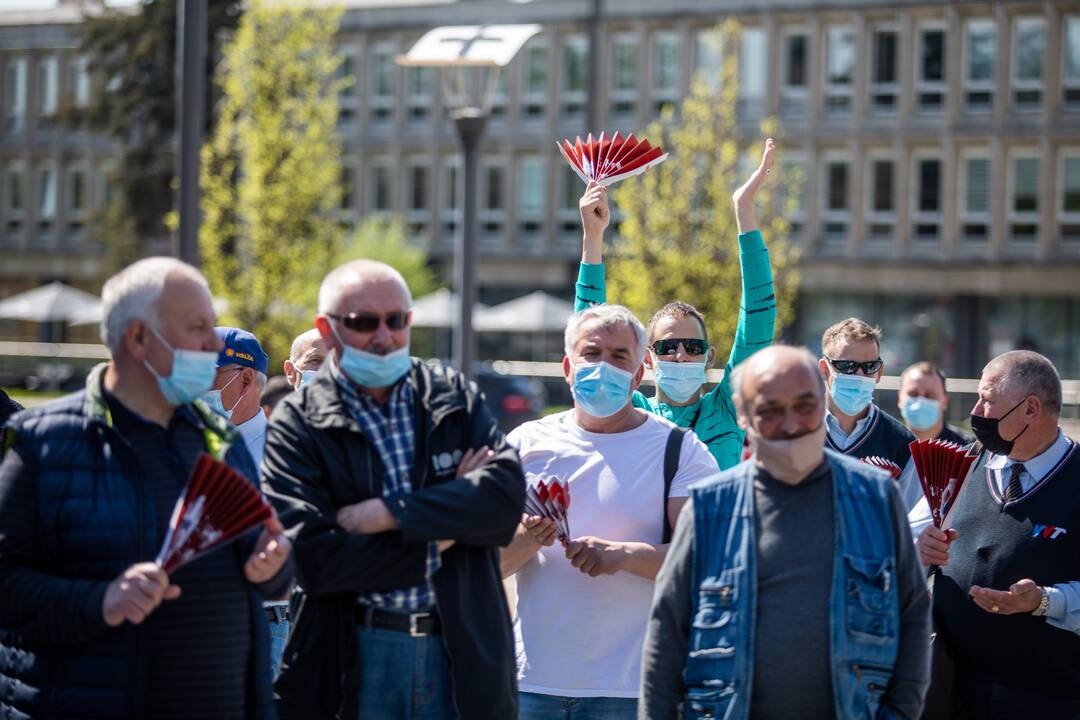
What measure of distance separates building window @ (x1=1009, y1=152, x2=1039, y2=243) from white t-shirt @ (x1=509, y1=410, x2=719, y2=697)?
47.1 metres

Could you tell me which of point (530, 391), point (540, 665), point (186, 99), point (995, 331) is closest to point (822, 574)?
point (540, 665)

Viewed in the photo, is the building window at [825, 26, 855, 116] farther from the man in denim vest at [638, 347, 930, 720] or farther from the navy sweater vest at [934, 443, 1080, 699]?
the man in denim vest at [638, 347, 930, 720]

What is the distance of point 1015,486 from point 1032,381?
405 mm

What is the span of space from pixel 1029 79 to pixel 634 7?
44.1 ft

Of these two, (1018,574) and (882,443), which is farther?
(882,443)

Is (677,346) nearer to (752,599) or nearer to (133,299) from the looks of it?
(752,599)

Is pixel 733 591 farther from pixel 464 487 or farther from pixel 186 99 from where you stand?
pixel 186 99

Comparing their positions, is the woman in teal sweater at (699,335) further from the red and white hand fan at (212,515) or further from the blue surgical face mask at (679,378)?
the red and white hand fan at (212,515)

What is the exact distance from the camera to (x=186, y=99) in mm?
10898

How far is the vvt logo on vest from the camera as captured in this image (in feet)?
19.2

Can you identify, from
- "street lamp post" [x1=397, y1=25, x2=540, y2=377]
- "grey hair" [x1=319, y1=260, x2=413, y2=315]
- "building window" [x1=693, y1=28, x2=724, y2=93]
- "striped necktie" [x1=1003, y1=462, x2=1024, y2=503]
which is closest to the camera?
"grey hair" [x1=319, y1=260, x2=413, y2=315]

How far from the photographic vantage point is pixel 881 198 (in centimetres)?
5203

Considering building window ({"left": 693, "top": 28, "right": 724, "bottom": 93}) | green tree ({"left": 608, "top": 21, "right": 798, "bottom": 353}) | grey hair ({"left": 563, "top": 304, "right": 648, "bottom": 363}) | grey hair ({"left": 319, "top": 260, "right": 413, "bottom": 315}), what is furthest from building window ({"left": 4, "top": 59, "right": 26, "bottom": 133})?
grey hair ({"left": 319, "top": 260, "right": 413, "bottom": 315})

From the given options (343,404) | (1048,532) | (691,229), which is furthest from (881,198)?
(343,404)
